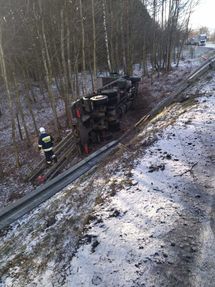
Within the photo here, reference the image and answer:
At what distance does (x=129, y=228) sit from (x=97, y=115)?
7807 mm

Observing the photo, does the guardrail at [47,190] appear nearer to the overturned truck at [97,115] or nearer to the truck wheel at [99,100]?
the overturned truck at [97,115]

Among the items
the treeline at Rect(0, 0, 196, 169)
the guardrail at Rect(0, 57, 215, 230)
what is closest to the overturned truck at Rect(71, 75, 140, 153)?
the guardrail at Rect(0, 57, 215, 230)

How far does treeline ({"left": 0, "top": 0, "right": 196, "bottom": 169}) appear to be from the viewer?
14109mm

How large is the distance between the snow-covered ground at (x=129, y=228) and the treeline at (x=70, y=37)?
7.46 m

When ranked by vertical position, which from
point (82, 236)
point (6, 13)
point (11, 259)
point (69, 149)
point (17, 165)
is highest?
point (6, 13)

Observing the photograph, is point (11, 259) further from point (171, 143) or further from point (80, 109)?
point (80, 109)

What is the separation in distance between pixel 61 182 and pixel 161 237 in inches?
179

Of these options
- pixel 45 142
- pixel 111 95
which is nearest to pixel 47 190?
pixel 45 142

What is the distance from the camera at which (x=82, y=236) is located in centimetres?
497

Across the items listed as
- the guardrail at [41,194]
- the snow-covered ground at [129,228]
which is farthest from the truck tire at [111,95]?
the snow-covered ground at [129,228]

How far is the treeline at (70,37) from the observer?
1411 centimetres

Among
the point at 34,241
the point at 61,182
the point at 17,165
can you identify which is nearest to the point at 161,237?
the point at 34,241

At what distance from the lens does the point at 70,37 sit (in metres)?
17.1

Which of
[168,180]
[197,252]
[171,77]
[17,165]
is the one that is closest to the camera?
[197,252]
